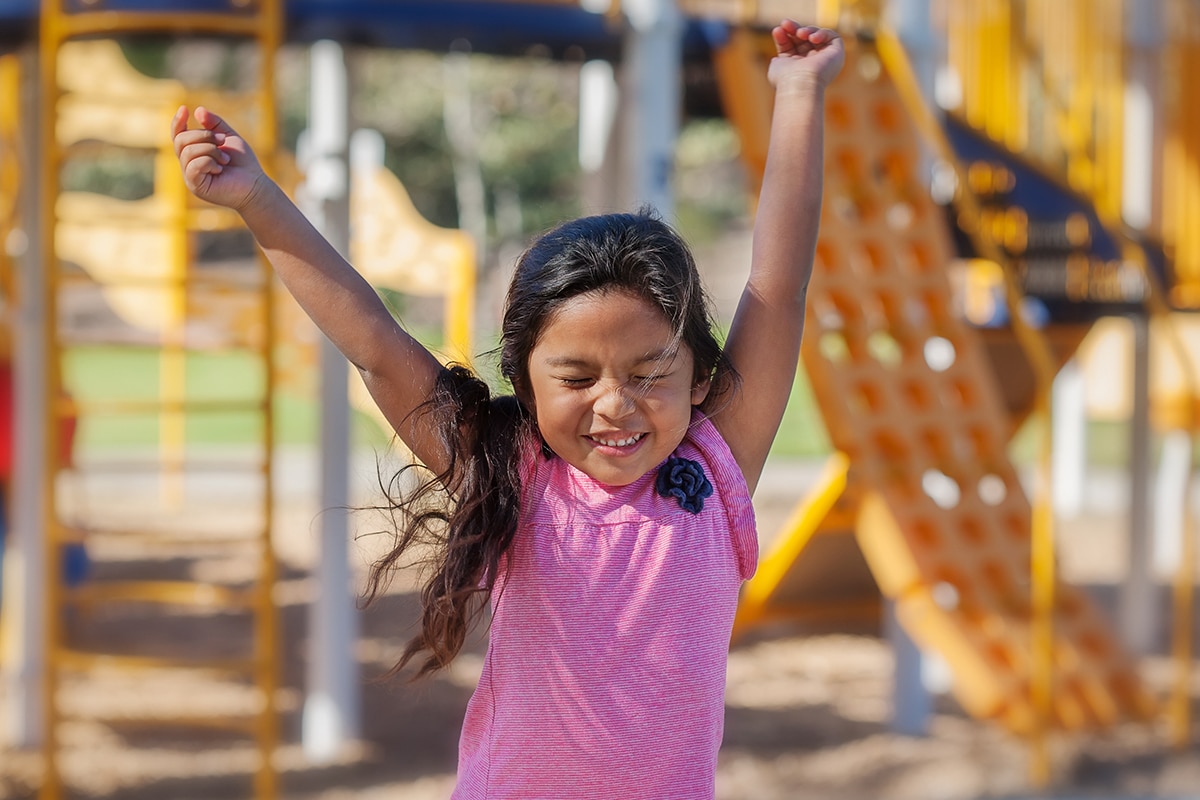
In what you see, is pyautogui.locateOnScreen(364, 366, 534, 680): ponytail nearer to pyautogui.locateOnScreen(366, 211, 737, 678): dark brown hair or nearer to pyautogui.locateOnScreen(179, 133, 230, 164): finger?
pyautogui.locateOnScreen(366, 211, 737, 678): dark brown hair

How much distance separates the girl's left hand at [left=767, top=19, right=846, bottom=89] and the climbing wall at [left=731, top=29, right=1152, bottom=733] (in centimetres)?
256

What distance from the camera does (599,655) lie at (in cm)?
144

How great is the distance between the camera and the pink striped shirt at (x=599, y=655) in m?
1.44

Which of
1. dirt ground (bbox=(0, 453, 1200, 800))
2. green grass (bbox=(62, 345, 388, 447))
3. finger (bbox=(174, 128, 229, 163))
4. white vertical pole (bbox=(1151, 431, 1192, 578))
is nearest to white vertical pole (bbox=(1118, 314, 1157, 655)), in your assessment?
dirt ground (bbox=(0, 453, 1200, 800))

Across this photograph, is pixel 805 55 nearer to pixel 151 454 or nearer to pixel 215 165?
pixel 215 165

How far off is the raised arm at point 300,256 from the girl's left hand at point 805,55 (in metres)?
0.56

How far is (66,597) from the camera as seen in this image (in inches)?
162

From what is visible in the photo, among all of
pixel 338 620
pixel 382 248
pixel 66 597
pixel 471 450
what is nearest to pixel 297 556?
pixel 382 248

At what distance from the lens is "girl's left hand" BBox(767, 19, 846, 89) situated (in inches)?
65.4

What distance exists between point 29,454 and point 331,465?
976 mm

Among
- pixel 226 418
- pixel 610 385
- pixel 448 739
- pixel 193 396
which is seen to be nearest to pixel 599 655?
pixel 610 385

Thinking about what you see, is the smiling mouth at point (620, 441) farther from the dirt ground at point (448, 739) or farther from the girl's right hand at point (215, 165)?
the dirt ground at point (448, 739)

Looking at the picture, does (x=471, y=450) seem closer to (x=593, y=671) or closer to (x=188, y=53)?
(x=593, y=671)

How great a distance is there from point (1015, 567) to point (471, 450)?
3.39 metres
